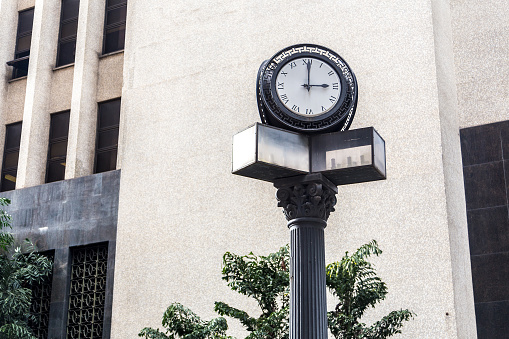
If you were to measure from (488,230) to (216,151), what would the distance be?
6.51m

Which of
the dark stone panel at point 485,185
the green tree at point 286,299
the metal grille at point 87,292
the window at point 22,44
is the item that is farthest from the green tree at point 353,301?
the window at point 22,44

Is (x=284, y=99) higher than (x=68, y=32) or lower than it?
lower

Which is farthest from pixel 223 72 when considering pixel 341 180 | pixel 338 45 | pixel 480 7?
pixel 341 180

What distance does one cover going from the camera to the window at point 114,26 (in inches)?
874

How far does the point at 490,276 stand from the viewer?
15.9 metres

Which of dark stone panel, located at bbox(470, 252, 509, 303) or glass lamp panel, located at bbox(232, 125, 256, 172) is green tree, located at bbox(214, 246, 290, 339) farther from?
glass lamp panel, located at bbox(232, 125, 256, 172)

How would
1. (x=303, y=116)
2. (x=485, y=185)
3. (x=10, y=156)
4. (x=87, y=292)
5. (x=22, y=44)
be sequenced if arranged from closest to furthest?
(x=303, y=116) < (x=485, y=185) < (x=87, y=292) < (x=10, y=156) < (x=22, y=44)

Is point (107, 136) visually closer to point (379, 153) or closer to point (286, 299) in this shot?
point (286, 299)

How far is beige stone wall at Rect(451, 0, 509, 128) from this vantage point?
16.9m

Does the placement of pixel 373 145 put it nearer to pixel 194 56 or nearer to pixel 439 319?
pixel 439 319

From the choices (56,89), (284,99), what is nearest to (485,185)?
(284,99)

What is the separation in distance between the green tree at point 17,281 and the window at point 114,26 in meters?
5.85

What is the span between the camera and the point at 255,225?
17.6 m

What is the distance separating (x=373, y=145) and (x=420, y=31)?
11.1 meters
